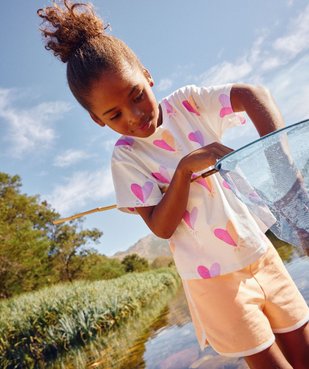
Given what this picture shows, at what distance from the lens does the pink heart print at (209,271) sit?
1.33 metres

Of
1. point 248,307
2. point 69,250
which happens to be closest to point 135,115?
point 248,307

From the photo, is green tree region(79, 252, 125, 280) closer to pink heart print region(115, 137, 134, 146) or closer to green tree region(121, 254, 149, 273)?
green tree region(121, 254, 149, 273)

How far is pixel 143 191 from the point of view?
4.76 feet

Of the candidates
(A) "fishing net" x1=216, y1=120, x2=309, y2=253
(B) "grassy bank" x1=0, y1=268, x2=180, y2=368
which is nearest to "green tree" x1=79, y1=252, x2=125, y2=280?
(B) "grassy bank" x1=0, y1=268, x2=180, y2=368

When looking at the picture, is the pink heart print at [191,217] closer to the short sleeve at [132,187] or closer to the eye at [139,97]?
the short sleeve at [132,187]

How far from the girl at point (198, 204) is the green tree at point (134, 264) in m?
49.3

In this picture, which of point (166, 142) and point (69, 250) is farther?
point (69, 250)

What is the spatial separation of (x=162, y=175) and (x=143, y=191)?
109 mm

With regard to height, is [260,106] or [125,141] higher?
[125,141]

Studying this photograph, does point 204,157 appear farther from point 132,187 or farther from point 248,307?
point 248,307

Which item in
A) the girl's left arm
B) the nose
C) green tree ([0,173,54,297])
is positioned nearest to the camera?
the girl's left arm

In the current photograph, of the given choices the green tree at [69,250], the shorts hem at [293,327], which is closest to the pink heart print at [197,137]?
the shorts hem at [293,327]

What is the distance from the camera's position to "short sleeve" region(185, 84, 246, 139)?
1.33 meters

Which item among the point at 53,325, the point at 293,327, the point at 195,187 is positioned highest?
the point at 195,187
